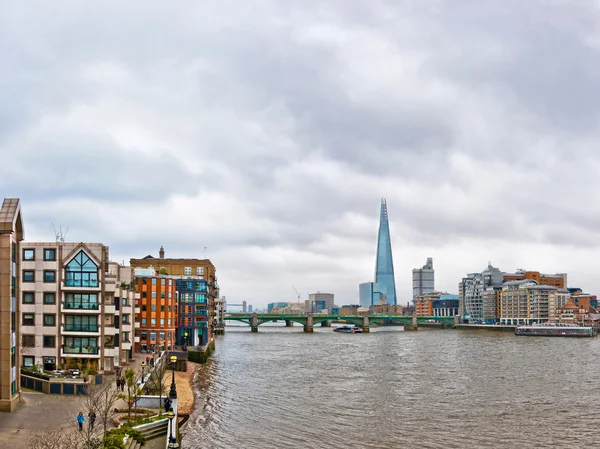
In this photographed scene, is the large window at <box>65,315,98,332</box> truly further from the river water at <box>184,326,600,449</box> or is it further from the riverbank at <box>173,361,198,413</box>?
the river water at <box>184,326,600,449</box>

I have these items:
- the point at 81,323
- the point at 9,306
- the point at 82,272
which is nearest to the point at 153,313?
the point at 81,323

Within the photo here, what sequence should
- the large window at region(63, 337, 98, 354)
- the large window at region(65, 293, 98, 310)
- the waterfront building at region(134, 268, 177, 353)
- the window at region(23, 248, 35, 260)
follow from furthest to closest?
the waterfront building at region(134, 268, 177, 353), the large window at region(65, 293, 98, 310), the large window at region(63, 337, 98, 354), the window at region(23, 248, 35, 260)

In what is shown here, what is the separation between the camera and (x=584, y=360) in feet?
424

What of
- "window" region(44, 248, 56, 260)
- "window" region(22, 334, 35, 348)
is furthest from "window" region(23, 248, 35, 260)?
"window" region(22, 334, 35, 348)

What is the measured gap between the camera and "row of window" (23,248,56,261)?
74.1 metres

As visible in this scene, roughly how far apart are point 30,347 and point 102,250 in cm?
1300

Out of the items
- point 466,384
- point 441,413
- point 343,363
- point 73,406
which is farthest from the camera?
point 343,363

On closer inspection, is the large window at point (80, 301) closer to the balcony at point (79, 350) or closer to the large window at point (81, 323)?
the large window at point (81, 323)

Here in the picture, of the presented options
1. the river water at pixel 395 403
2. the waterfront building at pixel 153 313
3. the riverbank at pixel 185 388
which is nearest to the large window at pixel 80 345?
the riverbank at pixel 185 388

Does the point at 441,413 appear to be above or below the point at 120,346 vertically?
below

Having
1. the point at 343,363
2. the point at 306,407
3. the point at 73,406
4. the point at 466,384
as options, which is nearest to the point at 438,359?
the point at 343,363

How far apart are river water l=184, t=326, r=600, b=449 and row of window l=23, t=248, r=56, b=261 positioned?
22514 mm

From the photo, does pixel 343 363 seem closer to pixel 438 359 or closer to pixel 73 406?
pixel 438 359

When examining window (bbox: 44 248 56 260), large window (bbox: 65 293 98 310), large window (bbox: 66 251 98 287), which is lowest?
large window (bbox: 65 293 98 310)
